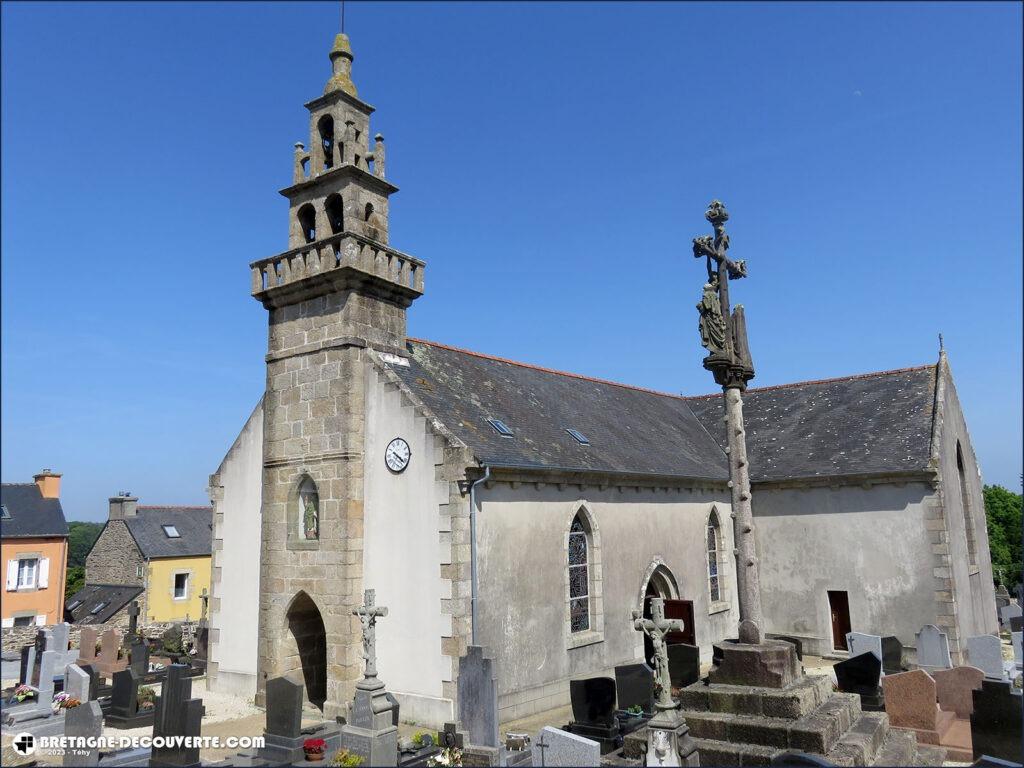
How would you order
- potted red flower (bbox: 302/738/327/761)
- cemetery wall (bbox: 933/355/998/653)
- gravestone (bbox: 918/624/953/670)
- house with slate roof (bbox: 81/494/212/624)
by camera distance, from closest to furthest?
potted red flower (bbox: 302/738/327/761) → gravestone (bbox: 918/624/953/670) → cemetery wall (bbox: 933/355/998/653) → house with slate roof (bbox: 81/494/212/624)

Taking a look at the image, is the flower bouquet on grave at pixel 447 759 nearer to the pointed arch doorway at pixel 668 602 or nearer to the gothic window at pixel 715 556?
the pointed arch doorway at pixel 668 602

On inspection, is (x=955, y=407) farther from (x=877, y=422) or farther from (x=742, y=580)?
(x=742, y=580)

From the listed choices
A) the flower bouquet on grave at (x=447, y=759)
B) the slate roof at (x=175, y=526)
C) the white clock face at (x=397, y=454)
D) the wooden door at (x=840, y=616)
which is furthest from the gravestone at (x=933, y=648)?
the slate roof at (x=175, y=526)

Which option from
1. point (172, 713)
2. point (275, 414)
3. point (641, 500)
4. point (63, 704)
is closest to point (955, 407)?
point (641, 500)

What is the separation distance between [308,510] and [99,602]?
2241 centimetres

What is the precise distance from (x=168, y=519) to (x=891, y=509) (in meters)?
34.0

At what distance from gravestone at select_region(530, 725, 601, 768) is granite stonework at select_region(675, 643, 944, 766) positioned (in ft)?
6.20

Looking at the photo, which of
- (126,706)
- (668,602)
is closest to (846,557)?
(668,602)

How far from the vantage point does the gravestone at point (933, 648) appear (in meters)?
16.6

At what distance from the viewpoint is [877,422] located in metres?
21.8

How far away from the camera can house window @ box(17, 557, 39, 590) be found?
28.5m

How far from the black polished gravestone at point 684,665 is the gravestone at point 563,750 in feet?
22.1

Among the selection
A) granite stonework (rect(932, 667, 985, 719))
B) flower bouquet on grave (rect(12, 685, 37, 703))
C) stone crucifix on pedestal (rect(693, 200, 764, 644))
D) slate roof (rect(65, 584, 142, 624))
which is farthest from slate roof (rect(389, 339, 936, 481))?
slate roof (rect(65, 584, 142, 624))

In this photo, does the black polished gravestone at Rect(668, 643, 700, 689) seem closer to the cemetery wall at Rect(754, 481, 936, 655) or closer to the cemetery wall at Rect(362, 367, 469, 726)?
the cemetery wall at Rect(362, 367, 469, 726)
